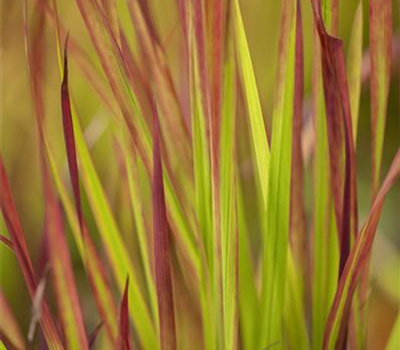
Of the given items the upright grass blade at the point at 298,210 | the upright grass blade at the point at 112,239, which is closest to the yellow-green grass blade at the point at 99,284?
the upright grass blade at the point at 112,239

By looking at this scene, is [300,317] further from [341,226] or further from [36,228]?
[36,228]

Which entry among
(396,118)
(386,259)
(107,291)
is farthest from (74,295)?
(396,118)

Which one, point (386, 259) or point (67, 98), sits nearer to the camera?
point (67, 98)

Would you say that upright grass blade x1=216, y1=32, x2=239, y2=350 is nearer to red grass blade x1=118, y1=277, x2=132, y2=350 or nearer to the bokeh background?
red grass blade x1=118, y1=277, x2=132, y2=350

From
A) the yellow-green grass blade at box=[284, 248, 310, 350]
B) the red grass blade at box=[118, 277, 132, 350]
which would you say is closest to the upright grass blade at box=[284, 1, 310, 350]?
the yellow-green grass blade at box=[284, 248, 310, 350]

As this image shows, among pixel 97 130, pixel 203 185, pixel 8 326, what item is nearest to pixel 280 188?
pixel 203 185

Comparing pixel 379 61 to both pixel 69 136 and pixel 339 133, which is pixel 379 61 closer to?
pixel 339 133
